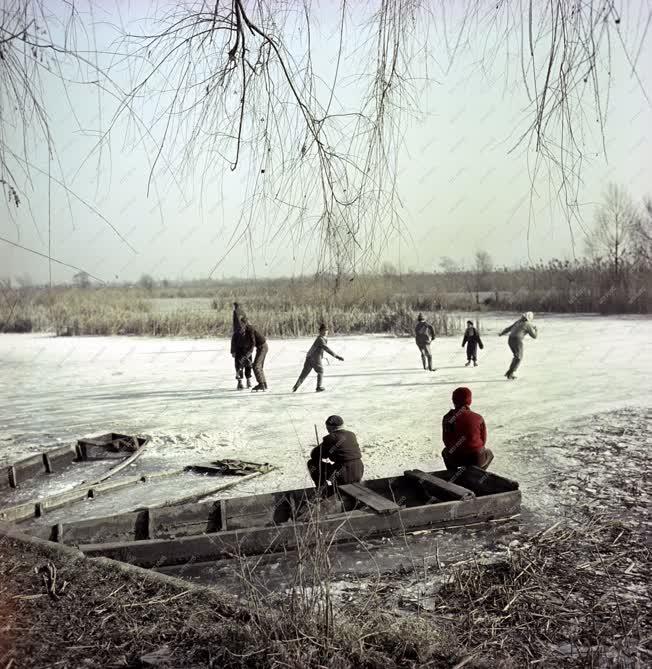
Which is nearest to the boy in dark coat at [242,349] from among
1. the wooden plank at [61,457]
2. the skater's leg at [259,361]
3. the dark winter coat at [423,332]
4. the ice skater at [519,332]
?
the skater's leg at [259,361]

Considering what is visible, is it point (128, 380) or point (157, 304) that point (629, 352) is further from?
point (157, 304)

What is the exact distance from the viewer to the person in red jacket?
7.07m

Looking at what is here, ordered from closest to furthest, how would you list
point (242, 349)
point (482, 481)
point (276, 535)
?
point (276, 535) → point (482, 481) → point (242, 349)

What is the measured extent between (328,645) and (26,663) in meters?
1.49

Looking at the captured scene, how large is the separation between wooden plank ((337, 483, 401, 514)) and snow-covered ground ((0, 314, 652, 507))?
1.04 meters

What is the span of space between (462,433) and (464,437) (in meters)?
0.06

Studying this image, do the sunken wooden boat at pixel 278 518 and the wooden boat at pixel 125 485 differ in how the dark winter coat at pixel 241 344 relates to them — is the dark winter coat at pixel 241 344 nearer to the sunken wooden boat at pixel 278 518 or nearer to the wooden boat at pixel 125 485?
the wooden boat at pixel 125 485

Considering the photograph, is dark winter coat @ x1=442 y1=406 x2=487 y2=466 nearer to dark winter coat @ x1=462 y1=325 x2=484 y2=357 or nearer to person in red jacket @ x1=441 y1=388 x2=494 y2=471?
person in red jacket @ x1=441 y1=388 x2=494 y2=471

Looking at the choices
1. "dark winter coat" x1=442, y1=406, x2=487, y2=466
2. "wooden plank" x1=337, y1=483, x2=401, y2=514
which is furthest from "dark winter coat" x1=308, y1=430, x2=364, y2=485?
"dark winter coat" x1=442, y1=406, x2=487, y2=466

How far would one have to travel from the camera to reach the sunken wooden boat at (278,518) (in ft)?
18.8

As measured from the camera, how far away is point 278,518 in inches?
270

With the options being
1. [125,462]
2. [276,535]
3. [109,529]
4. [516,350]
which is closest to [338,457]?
[276,535]

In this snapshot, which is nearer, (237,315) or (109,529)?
(109,529)

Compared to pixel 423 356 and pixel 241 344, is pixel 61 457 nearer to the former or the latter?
pixel 241 344
